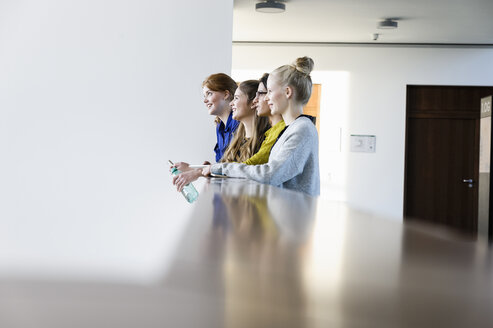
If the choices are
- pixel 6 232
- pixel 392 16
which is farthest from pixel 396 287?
pixel 392 16

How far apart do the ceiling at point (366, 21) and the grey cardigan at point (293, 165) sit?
3607 millimetres

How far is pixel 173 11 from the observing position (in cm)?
457

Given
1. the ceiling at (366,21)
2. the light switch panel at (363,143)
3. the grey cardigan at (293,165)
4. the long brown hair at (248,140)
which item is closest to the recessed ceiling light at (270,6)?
the ceiling at (366,21)

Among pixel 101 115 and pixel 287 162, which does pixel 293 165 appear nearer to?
pixel 287 162

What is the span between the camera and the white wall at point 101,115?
454 cm

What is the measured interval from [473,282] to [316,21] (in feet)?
21.6

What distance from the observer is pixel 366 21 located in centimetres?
657

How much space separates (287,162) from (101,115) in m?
2.63

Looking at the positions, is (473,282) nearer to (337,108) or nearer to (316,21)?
(316,21)

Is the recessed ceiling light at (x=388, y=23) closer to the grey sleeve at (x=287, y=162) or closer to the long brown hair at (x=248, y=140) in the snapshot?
the long brown hair at (x=248, y=140)

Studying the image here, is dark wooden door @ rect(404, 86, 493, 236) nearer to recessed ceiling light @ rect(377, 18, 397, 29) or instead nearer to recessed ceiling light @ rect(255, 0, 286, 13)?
recessed ceiling light @ rect(377, 18, 397, 29)

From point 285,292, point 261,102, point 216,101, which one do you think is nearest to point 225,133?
point 216,101

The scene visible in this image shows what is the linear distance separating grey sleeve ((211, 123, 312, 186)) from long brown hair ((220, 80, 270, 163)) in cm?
64

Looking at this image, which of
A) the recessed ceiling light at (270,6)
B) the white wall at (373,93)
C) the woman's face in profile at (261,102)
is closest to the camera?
the woman's face in profile at (261,102)
